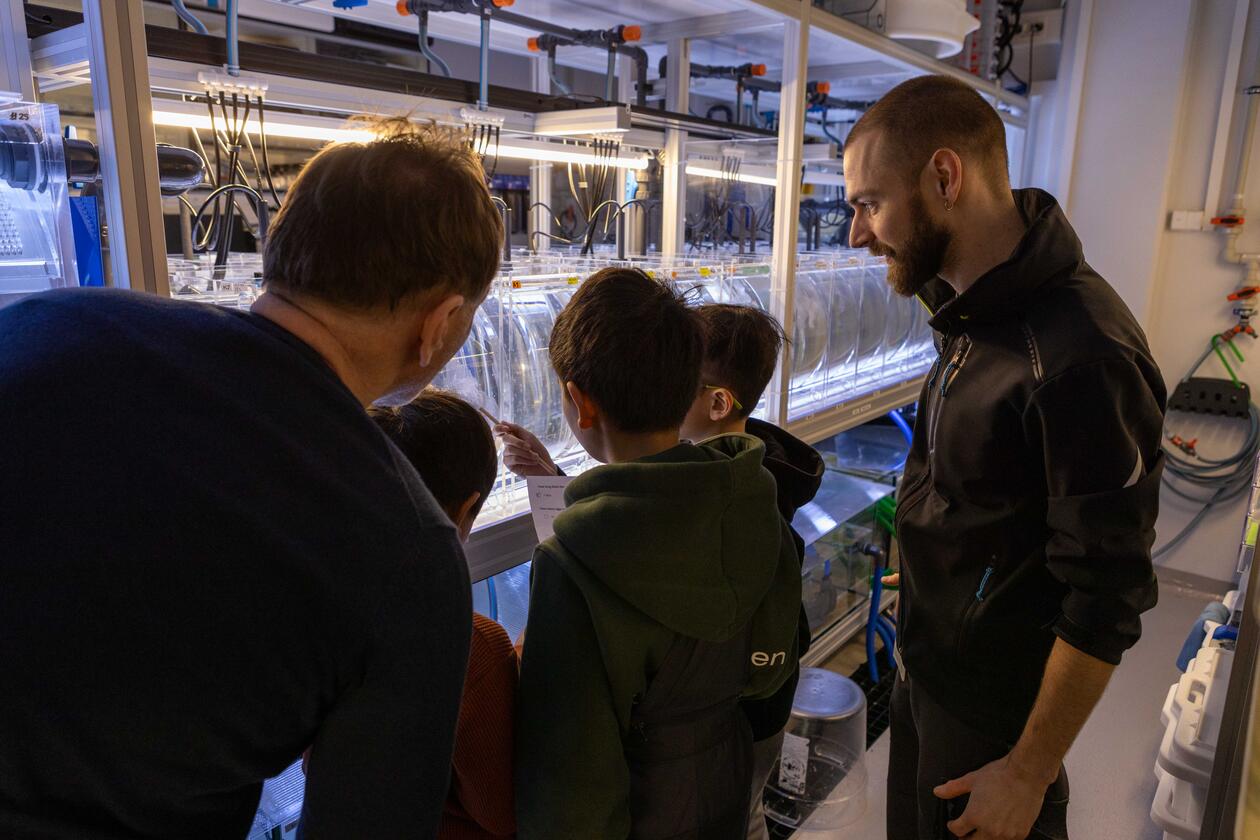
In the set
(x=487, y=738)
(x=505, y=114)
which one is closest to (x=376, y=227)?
(x=487, y=738)

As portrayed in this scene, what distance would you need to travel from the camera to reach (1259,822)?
774mm

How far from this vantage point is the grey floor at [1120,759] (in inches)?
91.0

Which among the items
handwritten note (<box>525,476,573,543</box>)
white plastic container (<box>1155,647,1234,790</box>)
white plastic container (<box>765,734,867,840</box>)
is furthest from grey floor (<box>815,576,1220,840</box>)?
handwritten note (<box>525,476,573,543</box>)

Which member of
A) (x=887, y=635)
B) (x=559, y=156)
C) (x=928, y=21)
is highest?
(x=928, y=21)

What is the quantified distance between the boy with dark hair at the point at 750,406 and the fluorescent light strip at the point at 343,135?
2.02 ft

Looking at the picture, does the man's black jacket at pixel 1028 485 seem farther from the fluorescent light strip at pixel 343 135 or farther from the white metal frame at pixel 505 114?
the fluorescent light strip at pixel 343 135

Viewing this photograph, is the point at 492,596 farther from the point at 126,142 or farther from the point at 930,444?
the point at 126,142

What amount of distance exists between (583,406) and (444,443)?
19cm

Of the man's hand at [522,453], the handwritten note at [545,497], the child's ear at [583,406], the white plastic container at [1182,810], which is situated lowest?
the white plastic container at [1182,810]

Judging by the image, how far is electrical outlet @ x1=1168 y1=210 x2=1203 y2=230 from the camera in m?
3.61

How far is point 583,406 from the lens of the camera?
3.52ft

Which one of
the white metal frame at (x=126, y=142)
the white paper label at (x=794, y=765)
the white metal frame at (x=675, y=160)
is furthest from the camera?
the white paper label at (x=794, y=765)

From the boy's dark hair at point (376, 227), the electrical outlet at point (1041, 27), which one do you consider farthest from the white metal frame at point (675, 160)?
the electrical outlet at point (1041, 27)

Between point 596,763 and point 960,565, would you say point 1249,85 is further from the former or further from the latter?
point 596,763
